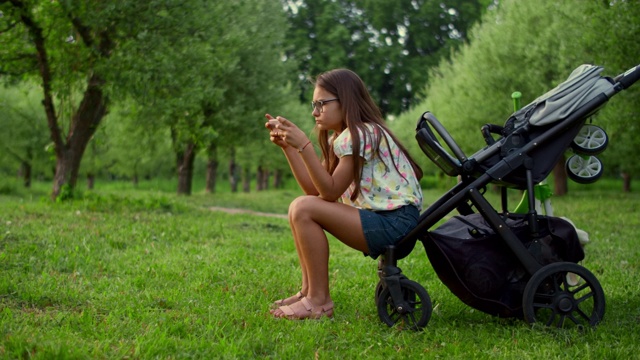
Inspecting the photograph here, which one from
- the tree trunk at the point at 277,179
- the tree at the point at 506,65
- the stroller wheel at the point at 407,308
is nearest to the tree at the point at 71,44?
the stroller wheel at the point at 407,308

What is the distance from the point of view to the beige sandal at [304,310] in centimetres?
420

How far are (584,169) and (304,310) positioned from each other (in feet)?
6.59

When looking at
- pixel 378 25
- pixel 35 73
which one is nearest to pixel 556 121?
pixel 35 73

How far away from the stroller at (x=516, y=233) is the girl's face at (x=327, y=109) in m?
0.57

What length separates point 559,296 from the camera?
389 centimetres

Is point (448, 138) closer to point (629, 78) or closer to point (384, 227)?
point (384, 227)

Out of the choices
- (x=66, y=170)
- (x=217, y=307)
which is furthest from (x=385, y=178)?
(x=66, y=170)

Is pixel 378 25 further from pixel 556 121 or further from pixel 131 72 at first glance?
pixel 556 121

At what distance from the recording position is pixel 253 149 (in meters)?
28.1

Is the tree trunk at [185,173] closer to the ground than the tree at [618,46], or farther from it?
closer to the ground

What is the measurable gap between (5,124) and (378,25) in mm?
27997

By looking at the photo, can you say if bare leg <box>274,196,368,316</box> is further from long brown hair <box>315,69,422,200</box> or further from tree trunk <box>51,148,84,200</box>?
tree trunk <box>51,148,84,200</box>

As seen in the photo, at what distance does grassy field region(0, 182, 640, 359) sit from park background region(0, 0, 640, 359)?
0.06 feet

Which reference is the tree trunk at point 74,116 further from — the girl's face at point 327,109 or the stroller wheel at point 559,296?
the stroller wheel at point 559,296
